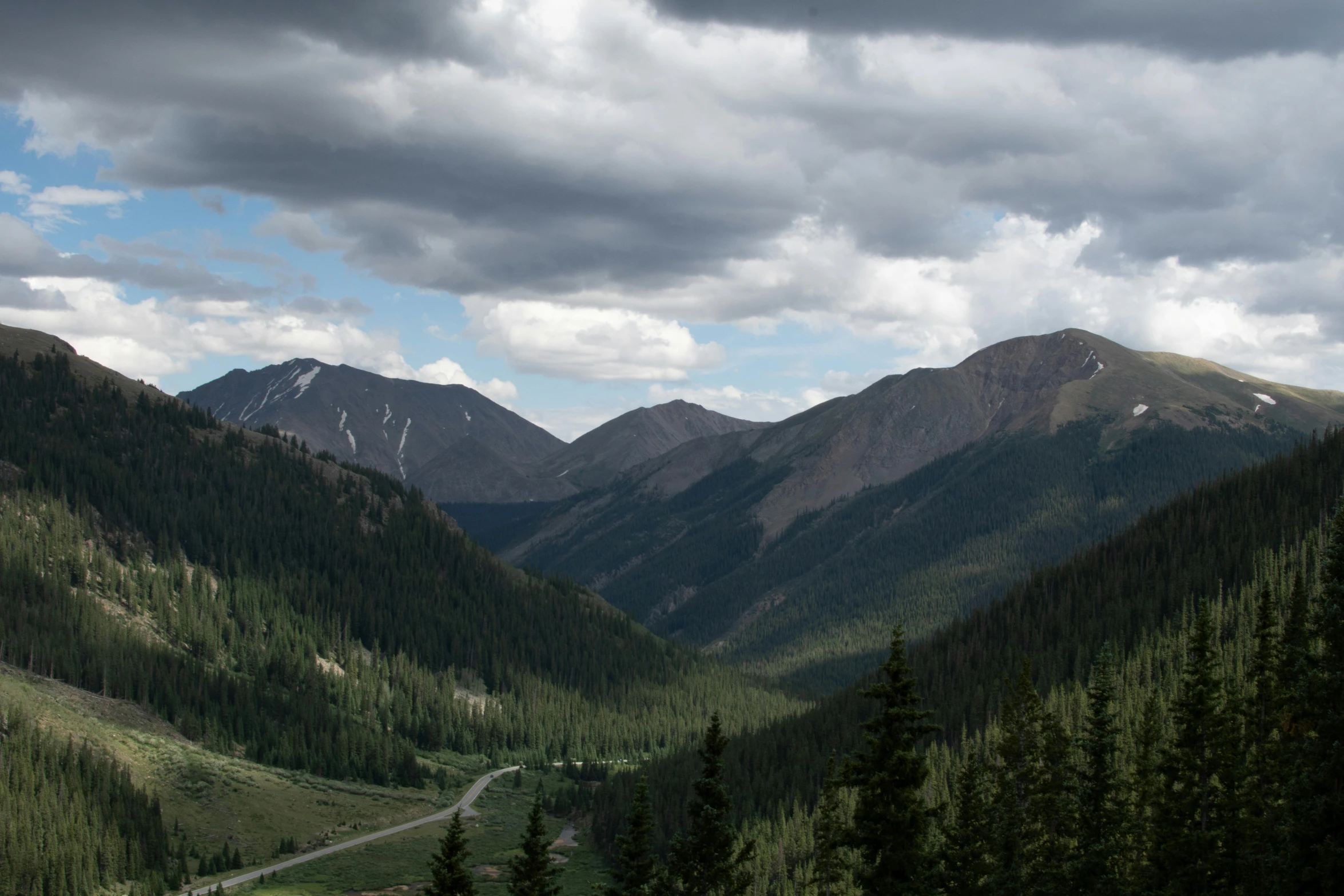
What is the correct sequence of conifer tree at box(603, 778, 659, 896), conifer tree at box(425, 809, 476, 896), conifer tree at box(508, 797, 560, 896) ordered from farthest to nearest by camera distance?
conifer tree at box(508, 797, 560, 896) < conifer tree at box(425, 809, 476, 896) < conifer tree at box(603, 778, 659, 896)

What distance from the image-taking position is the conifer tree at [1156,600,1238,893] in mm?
59438

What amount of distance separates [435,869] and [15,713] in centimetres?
13886

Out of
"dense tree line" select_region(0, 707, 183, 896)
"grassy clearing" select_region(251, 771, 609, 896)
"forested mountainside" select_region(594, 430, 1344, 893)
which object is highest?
"forested mountainside" select_region(594, 430, 1344, 893)

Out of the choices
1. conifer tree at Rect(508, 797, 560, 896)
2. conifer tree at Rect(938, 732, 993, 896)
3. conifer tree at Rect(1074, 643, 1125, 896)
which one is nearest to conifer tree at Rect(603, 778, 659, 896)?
conifer tree at Rect(508, 797, 560, 896)

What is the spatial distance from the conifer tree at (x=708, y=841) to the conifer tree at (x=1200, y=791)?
2449 cm

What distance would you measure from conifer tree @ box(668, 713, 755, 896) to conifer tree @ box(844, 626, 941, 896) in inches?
336

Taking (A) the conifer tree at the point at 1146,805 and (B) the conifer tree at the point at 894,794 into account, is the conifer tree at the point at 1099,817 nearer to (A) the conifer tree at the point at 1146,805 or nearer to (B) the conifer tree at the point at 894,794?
(A) the conifer tree at the point at 1146,805

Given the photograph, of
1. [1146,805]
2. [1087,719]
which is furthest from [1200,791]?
[1146,805]

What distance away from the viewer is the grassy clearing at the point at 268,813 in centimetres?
15225

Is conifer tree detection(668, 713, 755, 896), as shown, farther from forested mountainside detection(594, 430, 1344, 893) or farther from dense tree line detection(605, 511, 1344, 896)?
forested mountainside detection(594, 430, 1344, 893)

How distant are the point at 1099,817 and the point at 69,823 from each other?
132m

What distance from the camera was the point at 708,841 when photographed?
5091 cm

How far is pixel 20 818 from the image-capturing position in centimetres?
14000

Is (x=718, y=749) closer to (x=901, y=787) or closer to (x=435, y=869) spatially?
(x=901, y=787)
